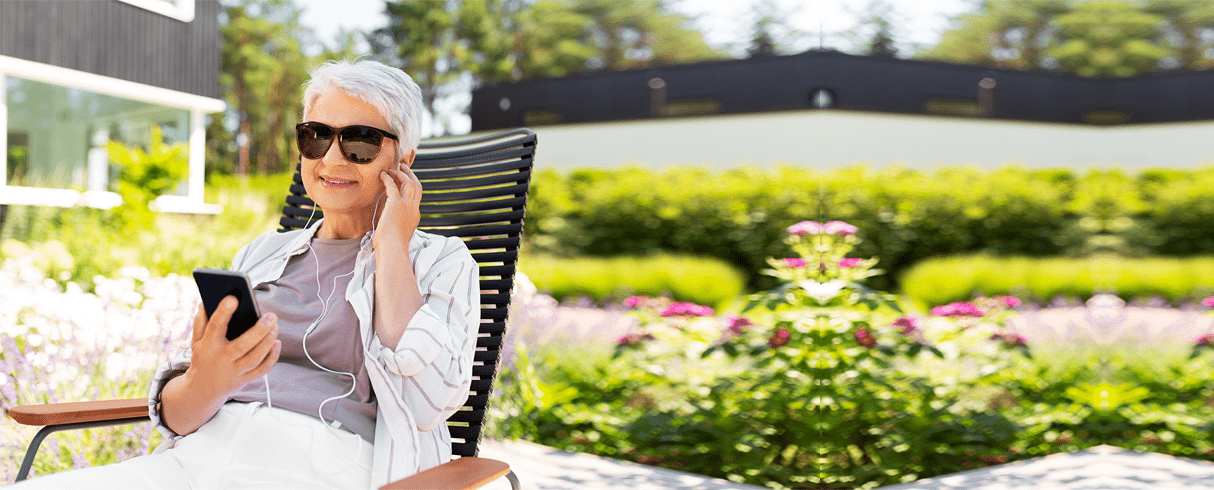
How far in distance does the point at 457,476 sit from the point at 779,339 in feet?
8.43

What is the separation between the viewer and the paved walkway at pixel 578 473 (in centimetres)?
329

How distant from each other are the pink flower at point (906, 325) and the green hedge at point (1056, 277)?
2.75 feet

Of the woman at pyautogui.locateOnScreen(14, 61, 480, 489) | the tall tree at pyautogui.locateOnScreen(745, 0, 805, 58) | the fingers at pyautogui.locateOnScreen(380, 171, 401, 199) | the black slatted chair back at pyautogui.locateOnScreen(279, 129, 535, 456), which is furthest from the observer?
the tall tree at pyautogui.locateOnScreen(745, 0, 805, 58)

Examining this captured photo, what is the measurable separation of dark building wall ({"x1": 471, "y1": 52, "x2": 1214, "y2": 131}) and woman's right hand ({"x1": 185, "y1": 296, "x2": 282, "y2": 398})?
4336 mm

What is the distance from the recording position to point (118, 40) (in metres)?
8.53

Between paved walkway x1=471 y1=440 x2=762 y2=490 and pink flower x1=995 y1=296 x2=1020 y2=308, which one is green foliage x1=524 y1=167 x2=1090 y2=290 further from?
paved walkway x1=471 y1=440 x2=762 y2=490

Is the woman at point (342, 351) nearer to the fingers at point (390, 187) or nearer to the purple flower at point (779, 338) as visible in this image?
the fingers at point (390, 187)

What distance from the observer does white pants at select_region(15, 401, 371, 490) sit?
1.38 meters

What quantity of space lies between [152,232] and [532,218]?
12.1ft

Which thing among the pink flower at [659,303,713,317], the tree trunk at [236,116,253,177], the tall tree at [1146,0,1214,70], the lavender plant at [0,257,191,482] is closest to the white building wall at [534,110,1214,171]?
the tall tree at [1146,0,1214,70]

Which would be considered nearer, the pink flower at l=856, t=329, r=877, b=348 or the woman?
the woman

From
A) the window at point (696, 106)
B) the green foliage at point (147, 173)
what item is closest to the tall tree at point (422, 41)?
the green foliage at point (147, 173)

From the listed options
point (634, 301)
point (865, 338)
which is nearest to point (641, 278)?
point (634, 301)

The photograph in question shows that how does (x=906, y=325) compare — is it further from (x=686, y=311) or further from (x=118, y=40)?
(x=118, y=40)
